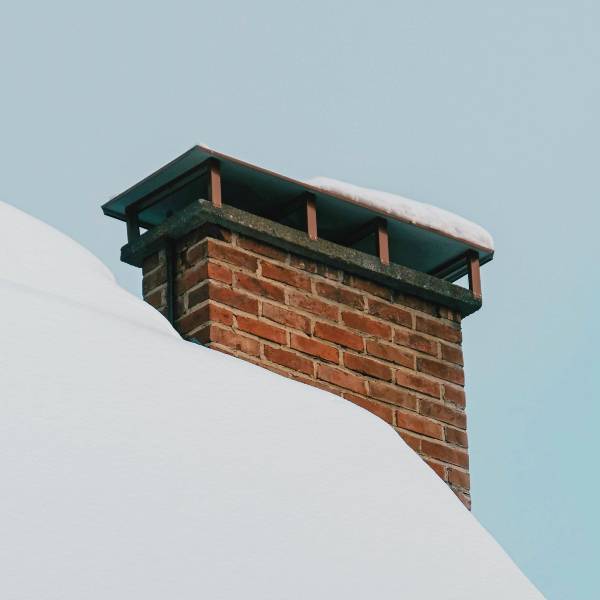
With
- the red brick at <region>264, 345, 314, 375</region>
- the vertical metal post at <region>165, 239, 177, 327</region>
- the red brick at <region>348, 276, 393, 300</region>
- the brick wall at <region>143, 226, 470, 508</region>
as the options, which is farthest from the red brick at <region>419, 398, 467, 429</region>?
the vertical metal post at <region>165, 239, 177, 327</region>

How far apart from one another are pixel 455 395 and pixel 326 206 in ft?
2.26

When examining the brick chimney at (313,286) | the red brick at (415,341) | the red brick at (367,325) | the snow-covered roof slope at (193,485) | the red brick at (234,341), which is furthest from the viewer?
the red brick at (415,341)


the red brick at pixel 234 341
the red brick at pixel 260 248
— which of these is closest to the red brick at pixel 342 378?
the red brick at pixel 234 341

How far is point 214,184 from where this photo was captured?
3564mm

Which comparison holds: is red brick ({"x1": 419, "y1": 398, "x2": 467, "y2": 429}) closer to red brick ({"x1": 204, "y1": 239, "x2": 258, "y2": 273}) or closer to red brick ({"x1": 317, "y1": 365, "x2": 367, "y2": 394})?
red brick ({"x1": 317, "y1": 365, "x2": 367, "y2": 394})

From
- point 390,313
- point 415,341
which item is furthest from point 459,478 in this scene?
point 390,313

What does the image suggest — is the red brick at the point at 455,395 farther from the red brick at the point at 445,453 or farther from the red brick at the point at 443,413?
the red brick at the point at 445,453

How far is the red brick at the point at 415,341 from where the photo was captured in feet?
12.5

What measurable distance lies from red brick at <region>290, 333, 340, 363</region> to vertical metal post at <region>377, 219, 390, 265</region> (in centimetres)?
39

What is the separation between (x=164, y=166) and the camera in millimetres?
3689

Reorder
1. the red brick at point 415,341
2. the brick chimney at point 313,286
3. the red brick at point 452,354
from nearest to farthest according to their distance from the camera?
the brick chimney at point 313,286 → the red brick at point 415,341 → the red brick at point 452,354

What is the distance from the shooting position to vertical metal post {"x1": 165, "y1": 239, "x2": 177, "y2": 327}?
139 inches

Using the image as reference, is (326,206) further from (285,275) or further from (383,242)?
(285,275)

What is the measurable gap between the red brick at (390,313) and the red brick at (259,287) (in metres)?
0.34
